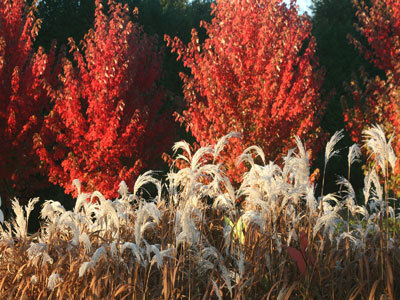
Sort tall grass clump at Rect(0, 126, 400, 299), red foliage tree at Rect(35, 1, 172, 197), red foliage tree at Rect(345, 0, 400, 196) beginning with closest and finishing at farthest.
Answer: tall grass clump at Rect(0, 126, 400, 299) → red foliage tree at Rect(35, 1, 172, 197) → red foliage tree at Rect(345, 0, 400, 196)

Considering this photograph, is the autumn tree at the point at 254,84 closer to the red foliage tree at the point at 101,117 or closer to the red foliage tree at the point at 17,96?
the red foliage tree at the point at 101,117

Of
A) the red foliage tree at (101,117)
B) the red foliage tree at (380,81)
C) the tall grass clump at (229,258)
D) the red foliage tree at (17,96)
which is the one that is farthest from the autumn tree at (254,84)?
the tall grass clump at (229,258)

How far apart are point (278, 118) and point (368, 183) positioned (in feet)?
22.4

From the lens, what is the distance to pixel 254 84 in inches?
434

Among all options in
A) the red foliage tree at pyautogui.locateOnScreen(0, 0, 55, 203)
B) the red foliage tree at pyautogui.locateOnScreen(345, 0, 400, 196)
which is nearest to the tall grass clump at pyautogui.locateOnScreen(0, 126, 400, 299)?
the red foliage tree at pyautogui.locateOnScreen(0, 0, 55, 203)

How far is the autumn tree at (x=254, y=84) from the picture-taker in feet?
36.0

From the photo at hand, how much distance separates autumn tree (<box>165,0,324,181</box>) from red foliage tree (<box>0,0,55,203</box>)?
386cm

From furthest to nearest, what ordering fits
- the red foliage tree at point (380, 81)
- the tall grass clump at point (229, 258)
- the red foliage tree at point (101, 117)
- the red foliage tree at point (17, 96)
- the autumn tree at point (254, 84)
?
the red foliage tree at point (380, 81)
the red foliage tree at point (17, 96)
the red foliage tree at point (101, 117)
the autumn tree at point (254, 84)
the tall grass clump at point (229, 258)

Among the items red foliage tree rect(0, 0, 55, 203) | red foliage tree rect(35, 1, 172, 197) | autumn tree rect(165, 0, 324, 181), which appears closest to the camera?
autumn tree rect(165, 0, 324, 181)

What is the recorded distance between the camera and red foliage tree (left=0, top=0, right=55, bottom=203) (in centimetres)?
1261

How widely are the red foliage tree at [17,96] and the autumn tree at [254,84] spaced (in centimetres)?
386

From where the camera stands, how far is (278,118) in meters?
11.2

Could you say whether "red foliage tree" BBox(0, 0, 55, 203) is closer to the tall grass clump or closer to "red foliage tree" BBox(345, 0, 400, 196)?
"red foliage tree" BBox(345, 0, 400, 196)

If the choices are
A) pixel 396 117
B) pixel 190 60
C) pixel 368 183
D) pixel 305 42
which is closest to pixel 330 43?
pixel 305 42
